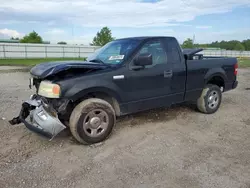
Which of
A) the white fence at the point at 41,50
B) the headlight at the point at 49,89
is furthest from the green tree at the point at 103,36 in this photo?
the headlight at the point at 49,89

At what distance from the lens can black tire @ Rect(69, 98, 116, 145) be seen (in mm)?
3779

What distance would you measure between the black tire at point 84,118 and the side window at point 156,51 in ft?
4.07

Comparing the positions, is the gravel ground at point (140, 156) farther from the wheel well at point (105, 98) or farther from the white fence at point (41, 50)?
the white fence at point (41, 50)

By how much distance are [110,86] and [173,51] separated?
1.78 metres

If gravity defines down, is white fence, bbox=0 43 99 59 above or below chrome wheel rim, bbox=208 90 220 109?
above

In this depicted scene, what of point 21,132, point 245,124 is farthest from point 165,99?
point 21,132

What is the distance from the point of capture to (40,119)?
12.6 ft

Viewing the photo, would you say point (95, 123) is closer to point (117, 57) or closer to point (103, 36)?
point (117, 57)

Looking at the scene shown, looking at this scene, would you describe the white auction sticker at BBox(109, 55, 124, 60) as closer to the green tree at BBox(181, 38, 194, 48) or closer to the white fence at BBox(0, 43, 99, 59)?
the white fence at BBox(0, 43, 99, 59)

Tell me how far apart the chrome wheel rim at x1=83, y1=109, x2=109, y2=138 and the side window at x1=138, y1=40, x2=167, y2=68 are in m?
1.35

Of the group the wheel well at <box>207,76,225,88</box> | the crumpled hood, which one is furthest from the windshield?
the wheel well at <box>207,76,225,88</box>

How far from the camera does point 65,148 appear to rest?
152 inches

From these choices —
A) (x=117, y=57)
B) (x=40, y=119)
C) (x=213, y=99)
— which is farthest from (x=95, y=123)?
(x=213, y=99)

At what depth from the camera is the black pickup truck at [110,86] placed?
3742mm
